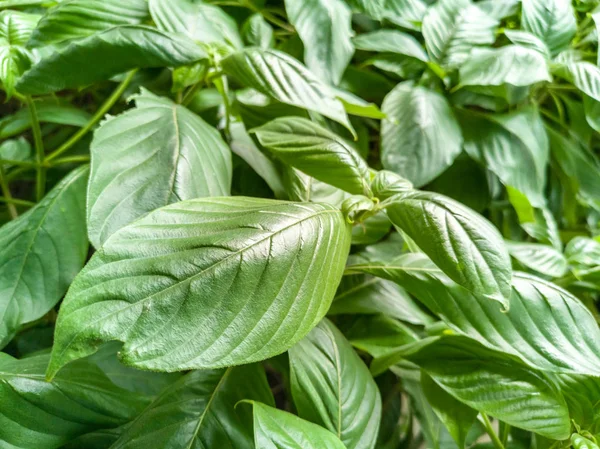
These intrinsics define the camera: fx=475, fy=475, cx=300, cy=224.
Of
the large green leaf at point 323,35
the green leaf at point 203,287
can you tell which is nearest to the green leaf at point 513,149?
the large green leaf at point 323,35

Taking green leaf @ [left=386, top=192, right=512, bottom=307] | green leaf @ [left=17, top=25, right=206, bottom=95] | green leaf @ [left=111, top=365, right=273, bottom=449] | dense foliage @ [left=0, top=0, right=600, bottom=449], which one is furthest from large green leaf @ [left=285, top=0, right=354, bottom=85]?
green leaf @ [left=111, top=365, right=273, bottom=449]

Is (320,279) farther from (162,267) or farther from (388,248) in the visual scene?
(388,248)

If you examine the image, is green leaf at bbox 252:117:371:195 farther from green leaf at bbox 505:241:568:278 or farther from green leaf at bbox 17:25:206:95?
green leaf at bbox 505:241:568:278

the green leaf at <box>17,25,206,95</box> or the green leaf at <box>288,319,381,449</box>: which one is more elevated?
the green leaf at <box>17,25,206,95</box>

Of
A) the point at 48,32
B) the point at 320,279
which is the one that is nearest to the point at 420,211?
the point at 320,279

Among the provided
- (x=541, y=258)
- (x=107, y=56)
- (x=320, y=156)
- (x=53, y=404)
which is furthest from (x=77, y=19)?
(x=541, y=258)

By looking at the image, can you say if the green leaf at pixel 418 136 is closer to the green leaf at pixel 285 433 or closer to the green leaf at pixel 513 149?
the green leaf at pixel 513 149

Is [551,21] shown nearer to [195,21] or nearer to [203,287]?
[195,21]
